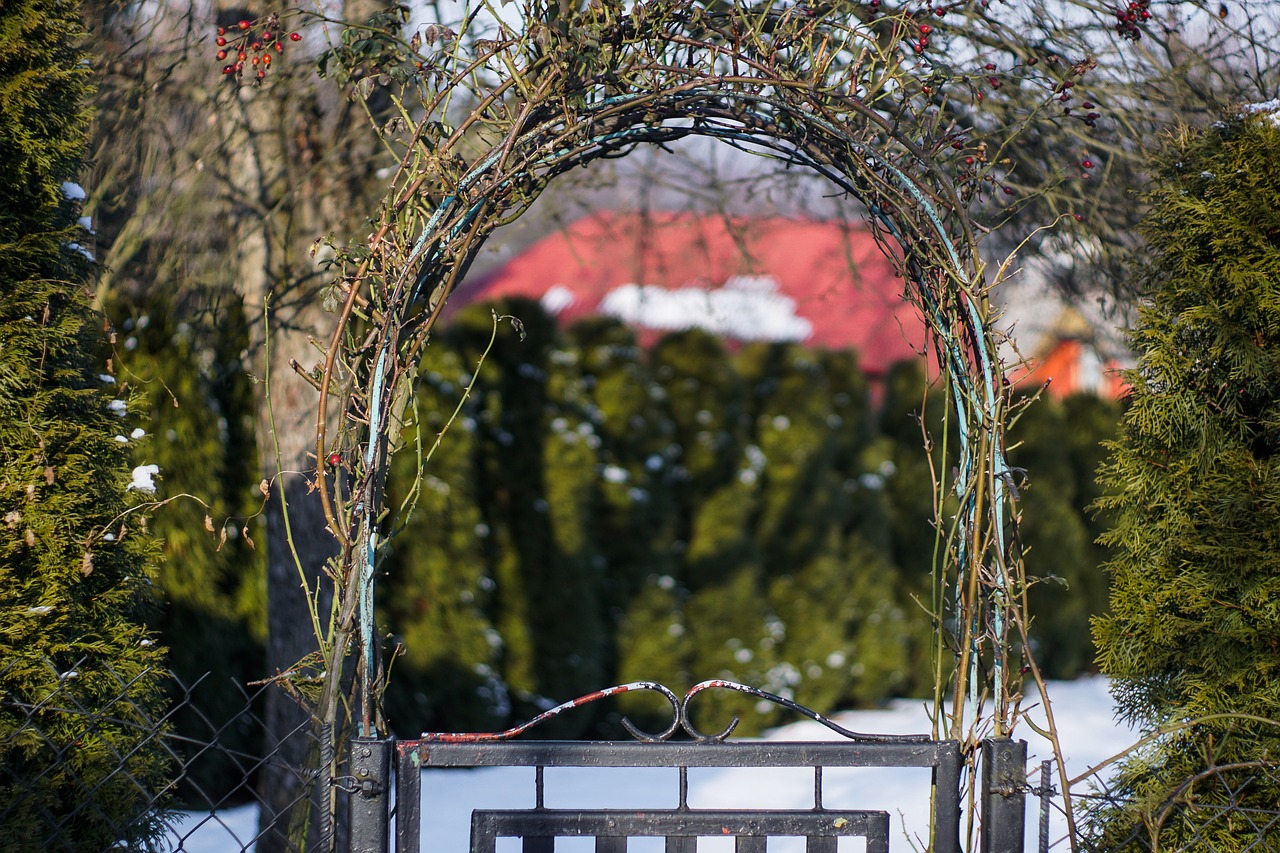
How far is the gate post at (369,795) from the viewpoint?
1931 mm

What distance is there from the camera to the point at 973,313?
6.71 feet

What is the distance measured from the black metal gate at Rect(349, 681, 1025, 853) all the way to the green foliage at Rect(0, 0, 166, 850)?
734 millimetres

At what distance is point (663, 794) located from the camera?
4844 mm

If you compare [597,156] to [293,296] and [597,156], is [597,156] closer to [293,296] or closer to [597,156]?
[597,156]

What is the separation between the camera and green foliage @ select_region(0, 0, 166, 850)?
7.14 ft

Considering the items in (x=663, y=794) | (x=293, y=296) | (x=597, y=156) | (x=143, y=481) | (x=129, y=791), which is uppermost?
(x=293, y=296)

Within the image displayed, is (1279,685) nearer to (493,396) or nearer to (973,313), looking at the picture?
(973,313)

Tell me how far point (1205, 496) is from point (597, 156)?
→ 5.29 ft

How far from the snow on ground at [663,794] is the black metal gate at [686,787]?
176cm

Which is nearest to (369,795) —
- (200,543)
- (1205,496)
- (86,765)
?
(86,765)

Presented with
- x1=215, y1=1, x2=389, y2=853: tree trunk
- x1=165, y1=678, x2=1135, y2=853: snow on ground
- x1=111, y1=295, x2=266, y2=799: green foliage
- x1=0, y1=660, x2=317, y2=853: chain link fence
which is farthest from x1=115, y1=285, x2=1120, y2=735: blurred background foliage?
x1=0, y1=660, x2=317, y2=853: chain link fence

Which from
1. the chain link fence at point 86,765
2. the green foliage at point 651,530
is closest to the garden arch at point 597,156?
the chain link fence at point 86,765

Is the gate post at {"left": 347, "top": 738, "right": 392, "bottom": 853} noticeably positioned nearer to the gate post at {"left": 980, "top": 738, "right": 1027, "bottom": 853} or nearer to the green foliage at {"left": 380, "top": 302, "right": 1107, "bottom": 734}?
the gate post at {"left": 980, "top": 738, "right": 1027, "bottom": 853}

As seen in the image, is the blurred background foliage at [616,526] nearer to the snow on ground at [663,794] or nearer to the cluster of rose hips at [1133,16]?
the snow on ground at [663,794]
